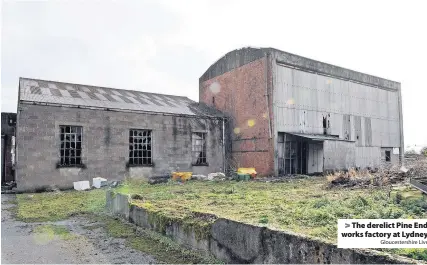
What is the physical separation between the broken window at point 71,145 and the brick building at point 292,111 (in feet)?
28.7

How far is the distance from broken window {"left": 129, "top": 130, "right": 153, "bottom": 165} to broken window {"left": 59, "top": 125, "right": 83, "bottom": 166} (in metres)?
2.43

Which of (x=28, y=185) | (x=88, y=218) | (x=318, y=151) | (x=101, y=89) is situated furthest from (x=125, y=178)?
(x=318, y=151)

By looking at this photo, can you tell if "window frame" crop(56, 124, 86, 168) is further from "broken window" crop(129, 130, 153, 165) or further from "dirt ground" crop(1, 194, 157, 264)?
"dirt ground" crop(1, 194, 157, 264)

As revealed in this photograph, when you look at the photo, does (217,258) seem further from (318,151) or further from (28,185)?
(318,151)

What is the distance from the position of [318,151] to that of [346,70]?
672cm

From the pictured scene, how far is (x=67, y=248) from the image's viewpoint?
5477mm

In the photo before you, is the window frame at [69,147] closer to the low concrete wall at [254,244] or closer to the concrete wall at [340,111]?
the low concrete wall at [254,244]

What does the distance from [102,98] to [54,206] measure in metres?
8.20

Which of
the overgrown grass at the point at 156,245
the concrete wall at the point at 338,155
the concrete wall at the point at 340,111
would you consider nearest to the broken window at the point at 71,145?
the overgrown grass at the point at 156,245

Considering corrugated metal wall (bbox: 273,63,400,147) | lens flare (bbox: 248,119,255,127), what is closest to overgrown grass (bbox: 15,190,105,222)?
lens flare (bbox: 248,119,255,127)

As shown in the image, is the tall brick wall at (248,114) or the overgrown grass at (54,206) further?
the tall brick wall at (248,114)

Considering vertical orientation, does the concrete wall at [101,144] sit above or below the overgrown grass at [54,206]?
above

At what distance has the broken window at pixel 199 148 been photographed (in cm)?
1811

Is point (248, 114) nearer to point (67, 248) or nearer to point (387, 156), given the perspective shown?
point (387, 156)
